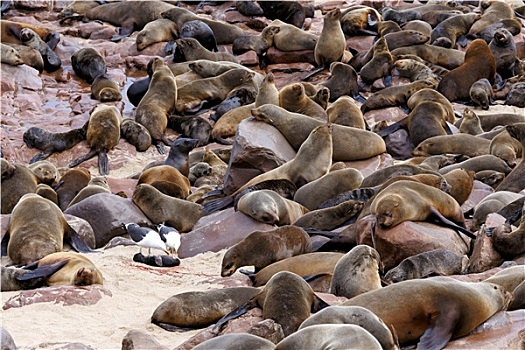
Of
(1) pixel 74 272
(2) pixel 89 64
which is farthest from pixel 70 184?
(2) pixel 89 64

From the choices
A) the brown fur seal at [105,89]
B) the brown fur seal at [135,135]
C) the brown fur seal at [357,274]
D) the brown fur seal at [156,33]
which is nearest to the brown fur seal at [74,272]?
the brown fur seal at [357,274]

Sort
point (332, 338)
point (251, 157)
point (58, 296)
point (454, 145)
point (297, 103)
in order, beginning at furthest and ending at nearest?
point (297, 103)
point (454, 145)
point (251, 157)
point (58, 296)
point (332, 338)

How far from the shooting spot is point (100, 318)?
568 centimetres

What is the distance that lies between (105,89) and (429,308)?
10.7m

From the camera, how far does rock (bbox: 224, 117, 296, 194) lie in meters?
10.0

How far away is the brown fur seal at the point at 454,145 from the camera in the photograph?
10808mm

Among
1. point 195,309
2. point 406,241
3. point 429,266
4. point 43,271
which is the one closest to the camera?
point 195,309

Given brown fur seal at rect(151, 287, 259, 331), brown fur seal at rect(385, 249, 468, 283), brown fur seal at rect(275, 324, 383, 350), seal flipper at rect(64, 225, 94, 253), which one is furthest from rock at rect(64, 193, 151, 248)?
brown fur seal at rect(275, 324, 383, 350)

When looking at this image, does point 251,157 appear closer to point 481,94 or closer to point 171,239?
point 171,239

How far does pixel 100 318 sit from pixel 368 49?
12242 millimetres

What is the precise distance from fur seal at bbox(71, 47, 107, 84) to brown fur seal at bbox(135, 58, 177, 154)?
168cm

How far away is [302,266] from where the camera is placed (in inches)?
251

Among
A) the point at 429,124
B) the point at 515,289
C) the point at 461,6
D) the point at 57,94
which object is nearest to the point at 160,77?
the point at 57,94

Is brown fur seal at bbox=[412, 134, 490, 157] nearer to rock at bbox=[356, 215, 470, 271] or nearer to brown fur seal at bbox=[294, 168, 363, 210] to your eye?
brown fur seal at bbox=[294, 168, 363, 210]
